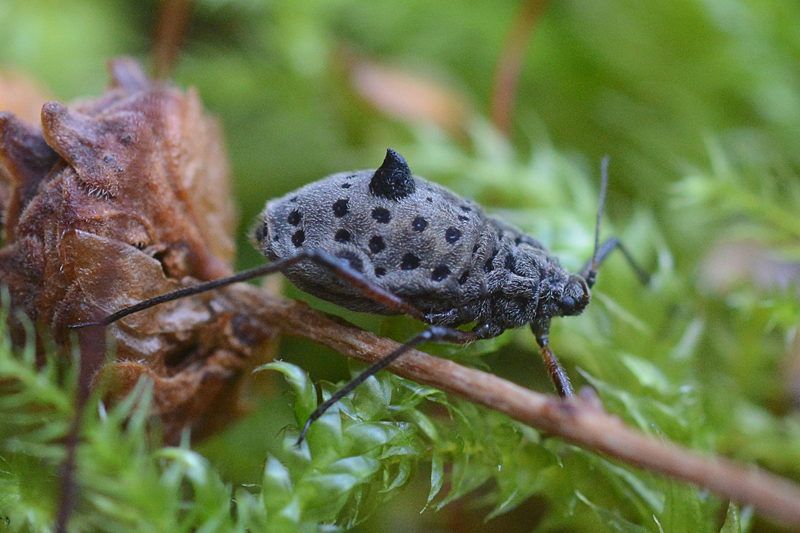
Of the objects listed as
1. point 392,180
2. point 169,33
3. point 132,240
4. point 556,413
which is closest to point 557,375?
point 556,413

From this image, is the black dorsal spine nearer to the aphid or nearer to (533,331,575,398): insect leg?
the aphid

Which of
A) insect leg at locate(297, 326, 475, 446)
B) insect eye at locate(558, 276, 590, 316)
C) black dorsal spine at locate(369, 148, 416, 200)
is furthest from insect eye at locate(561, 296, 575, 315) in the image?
black dorsal spine at locate(369, 148, 416, 200)

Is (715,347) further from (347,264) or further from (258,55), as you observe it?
(258,55)

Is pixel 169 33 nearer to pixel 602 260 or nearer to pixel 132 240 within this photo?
pixel 132 240

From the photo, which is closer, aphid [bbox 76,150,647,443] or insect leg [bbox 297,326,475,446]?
insect leg [bbox 297,326,475,446]

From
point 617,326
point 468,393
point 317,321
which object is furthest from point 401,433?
point 617,326
